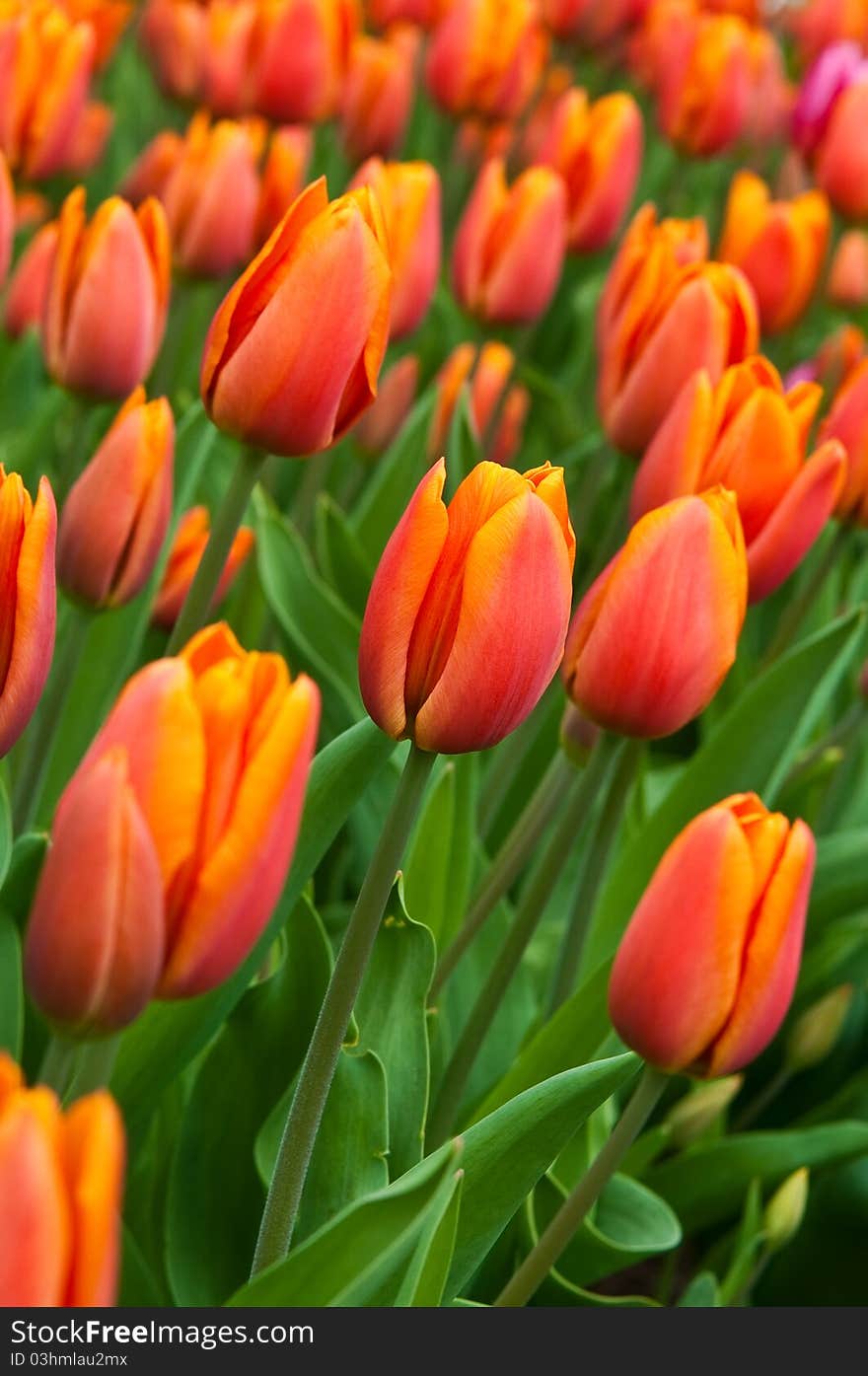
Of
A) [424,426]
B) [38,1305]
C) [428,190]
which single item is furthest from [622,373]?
[38,1305]

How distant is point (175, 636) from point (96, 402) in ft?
0.75

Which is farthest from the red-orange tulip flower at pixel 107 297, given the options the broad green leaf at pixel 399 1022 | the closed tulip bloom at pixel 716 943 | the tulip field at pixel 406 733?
the closed tulip bloom at pixel 716 943

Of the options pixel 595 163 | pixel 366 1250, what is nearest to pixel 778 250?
pixel 595 163

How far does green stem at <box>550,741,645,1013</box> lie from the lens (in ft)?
3.06

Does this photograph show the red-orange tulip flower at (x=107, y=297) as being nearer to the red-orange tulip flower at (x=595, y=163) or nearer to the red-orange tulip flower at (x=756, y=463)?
the red-orange tulip flower at (x=756, y=463)

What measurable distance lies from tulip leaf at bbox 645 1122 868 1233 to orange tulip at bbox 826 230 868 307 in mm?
1119

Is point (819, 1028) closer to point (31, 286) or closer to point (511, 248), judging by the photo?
point (511, 248)

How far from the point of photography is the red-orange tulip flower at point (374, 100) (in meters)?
1.70

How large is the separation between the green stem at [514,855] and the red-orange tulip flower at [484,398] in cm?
42

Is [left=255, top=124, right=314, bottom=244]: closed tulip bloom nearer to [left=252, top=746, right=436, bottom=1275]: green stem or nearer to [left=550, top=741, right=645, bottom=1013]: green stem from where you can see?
[left=550, top=741, right=645, bottom=1013]: green stem

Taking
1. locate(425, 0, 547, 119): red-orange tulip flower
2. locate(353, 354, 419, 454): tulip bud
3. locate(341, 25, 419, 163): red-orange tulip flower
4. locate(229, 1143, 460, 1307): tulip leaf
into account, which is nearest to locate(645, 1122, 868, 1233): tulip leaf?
locate(229, 1143, 460, 1307): tulip leaf

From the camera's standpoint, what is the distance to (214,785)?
487mm

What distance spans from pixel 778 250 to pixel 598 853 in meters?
0.81

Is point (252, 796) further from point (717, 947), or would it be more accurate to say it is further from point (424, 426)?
point (424, 426)
